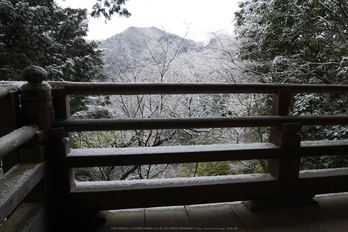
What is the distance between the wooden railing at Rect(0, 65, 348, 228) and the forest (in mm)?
3331

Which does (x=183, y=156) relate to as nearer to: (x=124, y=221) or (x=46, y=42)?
(x=124, y=221)

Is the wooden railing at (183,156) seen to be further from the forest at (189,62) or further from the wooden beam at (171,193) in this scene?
the forest at (189,62)

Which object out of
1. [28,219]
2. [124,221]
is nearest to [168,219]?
[124,221]

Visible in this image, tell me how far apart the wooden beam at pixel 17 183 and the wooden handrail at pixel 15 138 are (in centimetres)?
16

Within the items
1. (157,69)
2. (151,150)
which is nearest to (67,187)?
(151,150)

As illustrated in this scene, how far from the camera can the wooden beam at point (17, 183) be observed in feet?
3.01

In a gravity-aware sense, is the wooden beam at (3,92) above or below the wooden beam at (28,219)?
above

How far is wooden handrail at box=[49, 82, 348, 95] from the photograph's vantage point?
142 cm

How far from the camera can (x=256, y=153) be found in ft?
5.34

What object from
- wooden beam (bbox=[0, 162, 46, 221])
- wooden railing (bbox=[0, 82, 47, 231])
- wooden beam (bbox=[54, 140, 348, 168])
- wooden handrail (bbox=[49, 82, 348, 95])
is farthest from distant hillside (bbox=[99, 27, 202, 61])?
wooden beam (bbox=[0, 162, 46, 221])

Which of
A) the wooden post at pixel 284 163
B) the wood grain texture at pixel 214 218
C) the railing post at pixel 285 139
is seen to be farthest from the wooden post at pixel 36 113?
the railing post at pixel 285 139

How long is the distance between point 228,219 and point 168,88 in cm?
99

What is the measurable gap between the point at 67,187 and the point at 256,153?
1.31 meters

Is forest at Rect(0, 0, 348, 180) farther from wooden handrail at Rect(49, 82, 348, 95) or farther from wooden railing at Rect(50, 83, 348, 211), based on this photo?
wooden handrail at Rect(49, 82, 348, 95)
